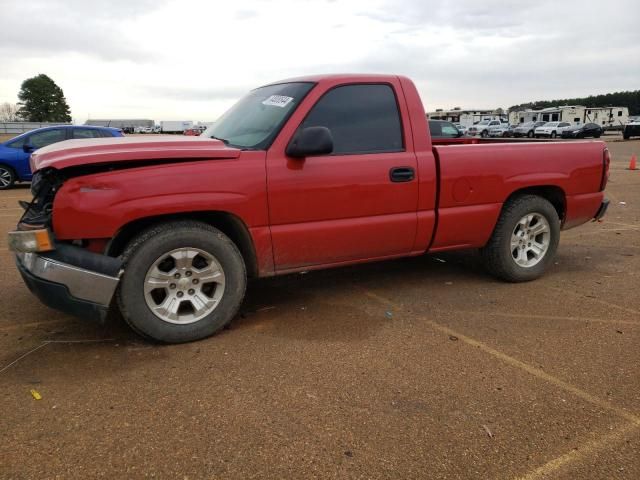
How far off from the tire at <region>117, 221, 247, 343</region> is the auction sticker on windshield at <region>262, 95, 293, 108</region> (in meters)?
1.16

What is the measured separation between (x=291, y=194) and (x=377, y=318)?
121cm

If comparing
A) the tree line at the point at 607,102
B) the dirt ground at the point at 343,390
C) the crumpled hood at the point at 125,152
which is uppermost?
the tree line at the point at 607,102

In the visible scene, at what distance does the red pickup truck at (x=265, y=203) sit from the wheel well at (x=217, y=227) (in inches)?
0.4

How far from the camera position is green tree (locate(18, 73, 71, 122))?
94.1 m

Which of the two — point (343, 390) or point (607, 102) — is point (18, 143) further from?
point (607, 102)

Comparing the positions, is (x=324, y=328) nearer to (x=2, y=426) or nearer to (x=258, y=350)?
(x=258, y=350)

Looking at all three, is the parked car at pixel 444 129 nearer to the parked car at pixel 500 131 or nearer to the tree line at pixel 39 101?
the parked car at pixel 500 131

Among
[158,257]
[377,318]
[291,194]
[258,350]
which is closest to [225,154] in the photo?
[291,194]

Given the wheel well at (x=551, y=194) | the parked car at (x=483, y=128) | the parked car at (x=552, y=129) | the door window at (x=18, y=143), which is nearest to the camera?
the wheel well at (x=551, y=194)

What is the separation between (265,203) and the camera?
145 inches

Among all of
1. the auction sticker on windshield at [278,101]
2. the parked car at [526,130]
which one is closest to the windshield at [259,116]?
the auction sticker on windshield at [278,101]

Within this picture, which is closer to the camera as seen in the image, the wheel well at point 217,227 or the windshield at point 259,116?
the wheel well at point 217,227

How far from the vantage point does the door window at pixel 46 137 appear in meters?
12.1

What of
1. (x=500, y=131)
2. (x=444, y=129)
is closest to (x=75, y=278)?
(x=444, y=129)
